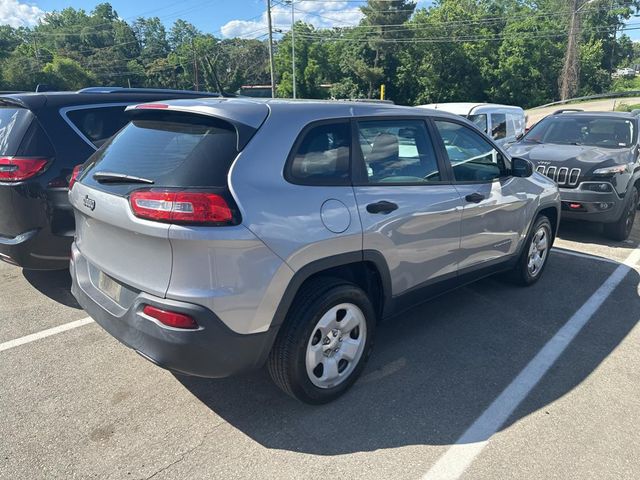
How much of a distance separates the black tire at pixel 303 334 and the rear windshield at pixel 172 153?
31.7 inches

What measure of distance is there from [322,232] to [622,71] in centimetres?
9817

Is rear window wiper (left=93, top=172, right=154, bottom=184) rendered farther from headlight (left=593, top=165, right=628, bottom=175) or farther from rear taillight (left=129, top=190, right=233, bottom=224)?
Result: headlight (left=593, top=165, right=628, bottom=175)

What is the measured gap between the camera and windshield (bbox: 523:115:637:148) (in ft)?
23.6

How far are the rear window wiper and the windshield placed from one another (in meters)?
6.85

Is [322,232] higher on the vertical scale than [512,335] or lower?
higher

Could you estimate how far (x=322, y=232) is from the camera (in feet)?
8.68

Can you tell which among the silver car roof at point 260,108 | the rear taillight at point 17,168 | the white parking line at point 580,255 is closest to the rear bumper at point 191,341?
the silver car roof at point 260,108

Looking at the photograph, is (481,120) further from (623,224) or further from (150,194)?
(150,194)

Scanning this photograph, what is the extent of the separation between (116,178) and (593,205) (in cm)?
584

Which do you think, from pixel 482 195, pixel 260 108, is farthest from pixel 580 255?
pixel 260 108

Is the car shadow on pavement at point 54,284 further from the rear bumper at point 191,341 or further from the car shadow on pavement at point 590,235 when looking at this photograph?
the car shadow on pavement at point 590,235

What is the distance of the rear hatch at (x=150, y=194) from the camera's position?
2.33m

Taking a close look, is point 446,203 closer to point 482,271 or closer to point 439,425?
point 482,271

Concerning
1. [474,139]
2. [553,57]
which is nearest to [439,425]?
[474,139]
